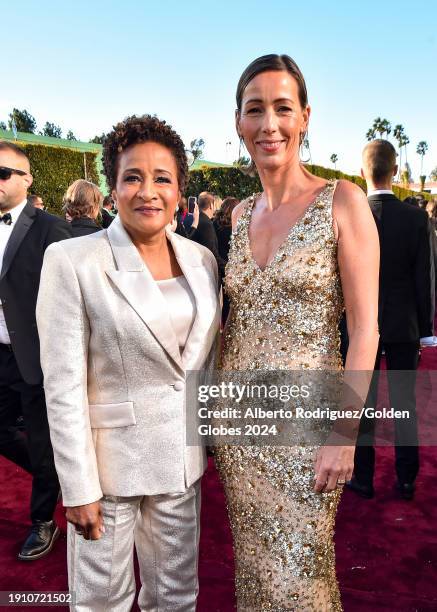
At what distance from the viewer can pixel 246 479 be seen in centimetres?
188

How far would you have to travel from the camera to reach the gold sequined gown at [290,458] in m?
1.77

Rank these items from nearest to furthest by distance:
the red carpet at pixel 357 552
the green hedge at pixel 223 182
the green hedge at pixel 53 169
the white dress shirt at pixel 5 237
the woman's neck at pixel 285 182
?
the woman's neck at pixel 285 182, the red carpet at pixel 357 552, the white dress shirt at pixel 5 237, the green hedge at pixel 53 169, the green hedge at pixel 223 182

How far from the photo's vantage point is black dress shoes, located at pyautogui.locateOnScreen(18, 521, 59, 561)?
9.48ft

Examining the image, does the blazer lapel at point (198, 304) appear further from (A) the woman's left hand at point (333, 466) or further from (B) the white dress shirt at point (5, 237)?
(B) the white dress shirt at point (5, 237)

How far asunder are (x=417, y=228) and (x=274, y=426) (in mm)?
2152

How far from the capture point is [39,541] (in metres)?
2.94

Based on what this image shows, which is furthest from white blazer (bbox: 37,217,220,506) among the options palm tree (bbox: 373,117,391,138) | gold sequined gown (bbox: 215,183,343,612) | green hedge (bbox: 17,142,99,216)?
palm tree (bbox: 373,117,391,138)

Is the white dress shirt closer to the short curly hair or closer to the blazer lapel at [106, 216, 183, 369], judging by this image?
the short curly hair

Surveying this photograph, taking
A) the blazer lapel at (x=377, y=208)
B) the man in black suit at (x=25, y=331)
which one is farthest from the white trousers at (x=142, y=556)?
the blazer lapel at (x=377, y=208)

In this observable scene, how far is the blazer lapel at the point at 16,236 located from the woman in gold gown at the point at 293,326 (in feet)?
5.48

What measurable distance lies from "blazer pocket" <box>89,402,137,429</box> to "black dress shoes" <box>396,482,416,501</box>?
2.59 meters

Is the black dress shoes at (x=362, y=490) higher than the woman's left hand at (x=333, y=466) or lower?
lower

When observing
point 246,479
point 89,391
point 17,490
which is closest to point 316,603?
point 246,479

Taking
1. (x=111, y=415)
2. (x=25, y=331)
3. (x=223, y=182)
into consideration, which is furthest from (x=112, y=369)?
(x=223, y=182)
